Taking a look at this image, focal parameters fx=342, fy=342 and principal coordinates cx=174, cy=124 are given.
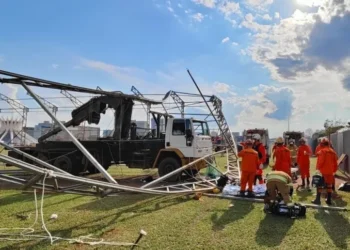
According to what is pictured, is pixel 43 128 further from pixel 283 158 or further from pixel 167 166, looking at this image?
pixel 283 158

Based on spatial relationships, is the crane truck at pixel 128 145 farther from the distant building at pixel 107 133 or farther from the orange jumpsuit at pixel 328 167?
the orange jumpsuit at pixel 328 167

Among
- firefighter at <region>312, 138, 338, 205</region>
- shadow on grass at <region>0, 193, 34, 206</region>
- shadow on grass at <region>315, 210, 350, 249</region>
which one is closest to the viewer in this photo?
shadow on grass at <region>315, 210, 350, 249</region>

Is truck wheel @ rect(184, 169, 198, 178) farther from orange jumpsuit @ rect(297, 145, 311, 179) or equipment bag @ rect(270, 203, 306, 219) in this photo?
equipment bag @ rect(270, 203, 306, 219)

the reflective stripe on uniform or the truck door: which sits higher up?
the truck door

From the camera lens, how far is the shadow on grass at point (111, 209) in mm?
6199

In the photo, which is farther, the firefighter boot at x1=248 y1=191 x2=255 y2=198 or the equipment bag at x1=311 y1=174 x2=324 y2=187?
the firefighter boot at x1=248 y1=191 x2=255 y2=198

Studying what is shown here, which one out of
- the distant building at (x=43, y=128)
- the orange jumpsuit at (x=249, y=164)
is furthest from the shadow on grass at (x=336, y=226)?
the distant building at (x=43, y=128)

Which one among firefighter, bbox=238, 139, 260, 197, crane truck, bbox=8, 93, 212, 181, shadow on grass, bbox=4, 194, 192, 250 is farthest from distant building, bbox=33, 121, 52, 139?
firefighter, bbox=238, 139, 260, 197

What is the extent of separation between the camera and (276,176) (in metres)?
7.36

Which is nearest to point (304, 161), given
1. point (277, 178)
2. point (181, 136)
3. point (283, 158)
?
point (283, 158)

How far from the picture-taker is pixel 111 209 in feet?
27.4

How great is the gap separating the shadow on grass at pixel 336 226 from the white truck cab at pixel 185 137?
6029 mm

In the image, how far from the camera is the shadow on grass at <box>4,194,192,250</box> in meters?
6.20

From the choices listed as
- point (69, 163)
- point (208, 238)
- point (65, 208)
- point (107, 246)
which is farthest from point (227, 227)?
point (69, 163)
